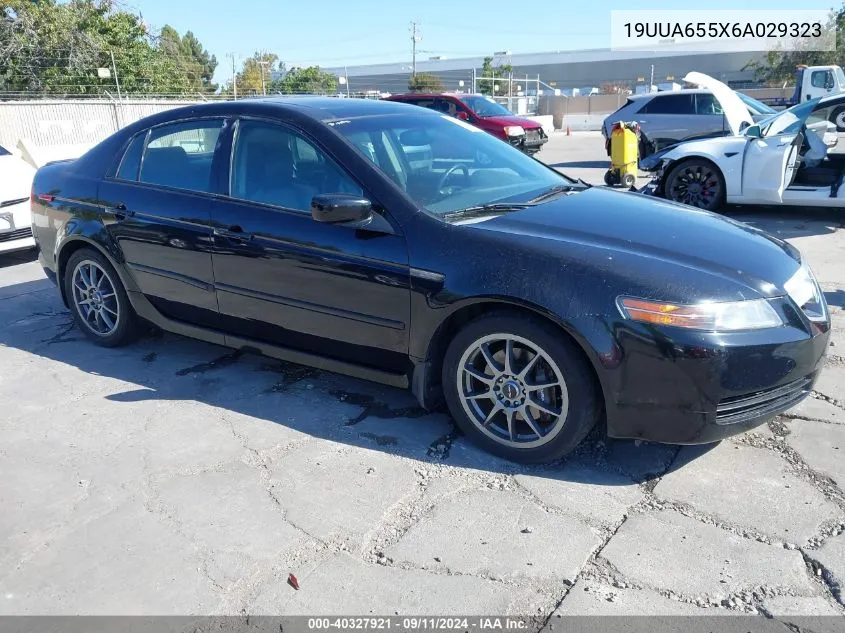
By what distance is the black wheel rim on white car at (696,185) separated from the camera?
341 inches

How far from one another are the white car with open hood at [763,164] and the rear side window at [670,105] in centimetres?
622

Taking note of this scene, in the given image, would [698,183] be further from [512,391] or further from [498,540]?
[498,540]

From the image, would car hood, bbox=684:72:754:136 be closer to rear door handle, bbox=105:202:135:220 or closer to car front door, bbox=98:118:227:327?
car front door, bbox=98:118:227:327

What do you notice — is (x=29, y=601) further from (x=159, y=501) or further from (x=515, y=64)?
(x=515, y=64)

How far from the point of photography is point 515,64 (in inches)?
2596

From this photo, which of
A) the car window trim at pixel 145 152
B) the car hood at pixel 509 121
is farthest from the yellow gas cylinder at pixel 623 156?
the car window trim at pixel 145 152

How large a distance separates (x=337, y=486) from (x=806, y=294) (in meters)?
2.29

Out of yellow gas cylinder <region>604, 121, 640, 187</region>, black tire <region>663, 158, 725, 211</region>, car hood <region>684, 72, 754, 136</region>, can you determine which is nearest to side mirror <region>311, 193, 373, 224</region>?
black tire <region>663, 158, 725, 211</region>

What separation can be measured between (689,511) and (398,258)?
167cm

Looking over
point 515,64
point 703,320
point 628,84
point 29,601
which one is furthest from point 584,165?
point 515,64

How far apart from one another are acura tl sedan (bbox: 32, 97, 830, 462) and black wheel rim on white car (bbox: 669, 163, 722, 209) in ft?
16.4

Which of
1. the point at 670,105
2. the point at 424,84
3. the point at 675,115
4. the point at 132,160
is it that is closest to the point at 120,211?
the point at 132,160

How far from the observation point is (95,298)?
4.88 m

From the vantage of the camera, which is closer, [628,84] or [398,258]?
[398,258]
